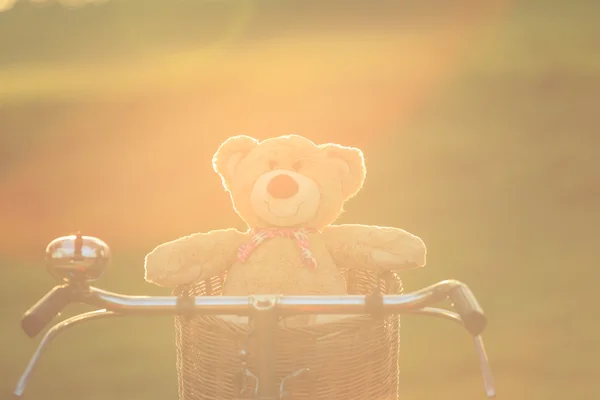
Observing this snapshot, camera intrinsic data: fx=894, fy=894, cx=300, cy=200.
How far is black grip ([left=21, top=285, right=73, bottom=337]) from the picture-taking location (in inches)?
58.2

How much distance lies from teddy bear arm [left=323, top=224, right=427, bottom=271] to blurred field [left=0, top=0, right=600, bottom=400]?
1342mm

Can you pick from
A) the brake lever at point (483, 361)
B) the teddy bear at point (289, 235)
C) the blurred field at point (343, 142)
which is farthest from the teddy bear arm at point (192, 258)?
the blurred field at point (343, 142)

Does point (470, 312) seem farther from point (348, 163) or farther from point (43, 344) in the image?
point (348, 163)

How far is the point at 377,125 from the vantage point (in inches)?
305

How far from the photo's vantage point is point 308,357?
1.85 meters

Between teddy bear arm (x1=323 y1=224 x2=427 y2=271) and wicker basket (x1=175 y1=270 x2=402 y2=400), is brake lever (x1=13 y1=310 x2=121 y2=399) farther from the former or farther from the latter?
teddy bear arm (x1=323 y1=224 x2=427 y2=271)

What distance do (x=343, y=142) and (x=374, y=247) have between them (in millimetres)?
4682

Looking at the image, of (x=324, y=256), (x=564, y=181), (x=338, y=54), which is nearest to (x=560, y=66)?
(x=338, y=54)

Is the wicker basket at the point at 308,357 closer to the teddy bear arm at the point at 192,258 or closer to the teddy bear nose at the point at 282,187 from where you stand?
the teddy bear arm at the point at 192,258

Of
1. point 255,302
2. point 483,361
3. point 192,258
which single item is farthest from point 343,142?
point 483,361

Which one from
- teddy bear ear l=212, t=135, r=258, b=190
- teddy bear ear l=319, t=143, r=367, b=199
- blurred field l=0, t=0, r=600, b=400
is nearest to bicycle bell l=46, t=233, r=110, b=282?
teddy bear ear l=212, t=135, r=258, b=190

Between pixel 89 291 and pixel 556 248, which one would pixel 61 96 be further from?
pixel 89 291

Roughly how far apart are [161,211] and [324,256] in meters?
3.65

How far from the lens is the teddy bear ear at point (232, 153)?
2.37 metres
